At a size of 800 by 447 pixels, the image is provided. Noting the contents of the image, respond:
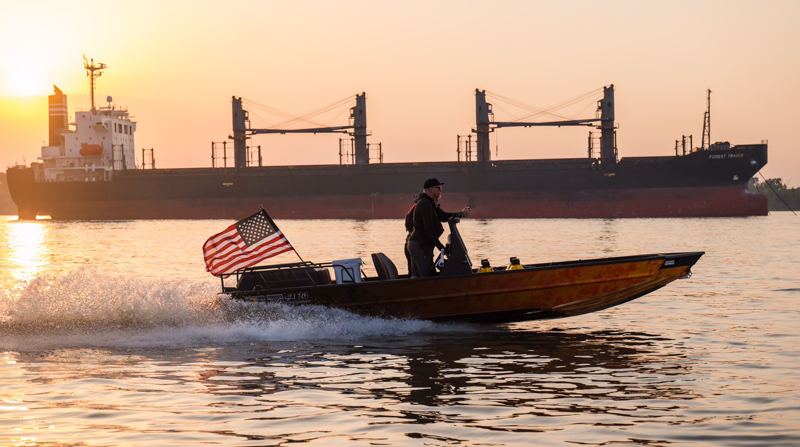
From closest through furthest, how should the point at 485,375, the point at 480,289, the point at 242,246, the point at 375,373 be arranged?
1. the point at 485,375
2. the point at 375,373
3. the point at 480,289
4. the point at 242,246

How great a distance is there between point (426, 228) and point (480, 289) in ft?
3.39

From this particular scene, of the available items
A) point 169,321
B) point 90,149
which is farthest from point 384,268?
point 90,149

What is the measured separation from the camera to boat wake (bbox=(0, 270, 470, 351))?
969cm

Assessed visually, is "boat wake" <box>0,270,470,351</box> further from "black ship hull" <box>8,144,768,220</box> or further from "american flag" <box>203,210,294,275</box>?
"black ship hull" <box>8,144,768,220</box>

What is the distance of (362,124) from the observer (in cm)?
6306

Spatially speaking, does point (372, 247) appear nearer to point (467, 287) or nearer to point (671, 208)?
point (467, 287)

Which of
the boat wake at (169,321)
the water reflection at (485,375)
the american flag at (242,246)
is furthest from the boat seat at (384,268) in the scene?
the american flag at (242,246)

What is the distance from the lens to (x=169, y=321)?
9969 millimetres

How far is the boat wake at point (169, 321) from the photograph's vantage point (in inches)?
381

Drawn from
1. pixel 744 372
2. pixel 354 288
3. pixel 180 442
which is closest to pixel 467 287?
pixel 354 288

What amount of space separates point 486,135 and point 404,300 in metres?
53.1

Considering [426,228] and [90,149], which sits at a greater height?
[90,149]

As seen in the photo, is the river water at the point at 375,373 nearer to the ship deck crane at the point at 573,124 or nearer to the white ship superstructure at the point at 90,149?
the ship deck crane at the point at 573,124

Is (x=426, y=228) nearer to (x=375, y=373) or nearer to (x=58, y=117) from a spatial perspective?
(x=375, y=373)
